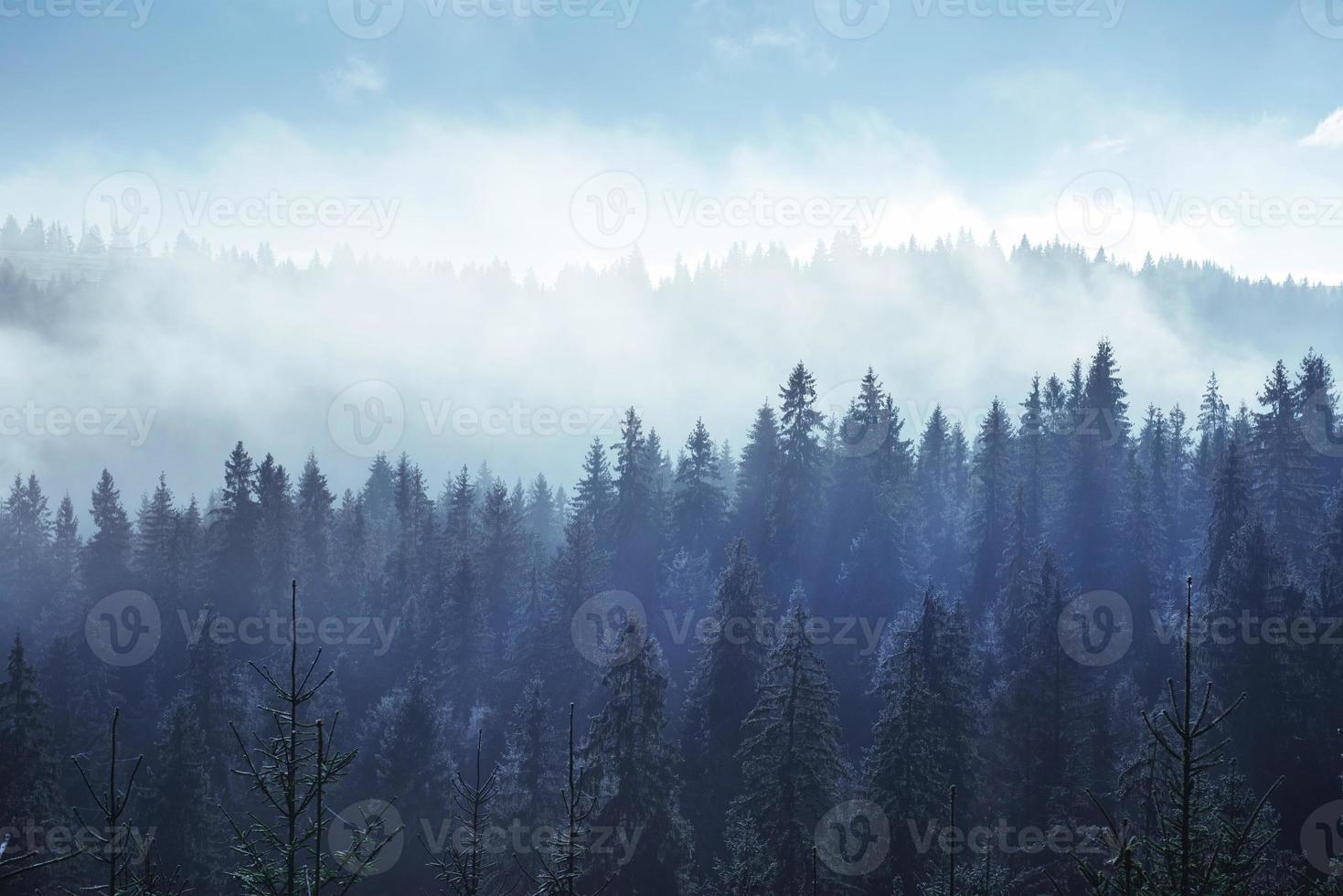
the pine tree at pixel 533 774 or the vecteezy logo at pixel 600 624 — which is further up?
the vecteezy logo at pixel 600 624

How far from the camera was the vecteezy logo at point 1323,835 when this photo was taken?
89.9 ft

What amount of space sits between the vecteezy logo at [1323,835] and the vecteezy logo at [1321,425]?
29.9m

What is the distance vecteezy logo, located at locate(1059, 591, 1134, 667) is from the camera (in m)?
33.0

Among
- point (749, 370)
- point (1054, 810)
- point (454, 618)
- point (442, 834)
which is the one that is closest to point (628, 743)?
point (442, 834)

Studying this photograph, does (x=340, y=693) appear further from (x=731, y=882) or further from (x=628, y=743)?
(x=731, y=882)

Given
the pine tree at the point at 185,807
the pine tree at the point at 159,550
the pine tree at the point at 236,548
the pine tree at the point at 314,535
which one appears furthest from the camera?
the pine tree at the point at 314,535

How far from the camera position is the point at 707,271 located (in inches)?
7687

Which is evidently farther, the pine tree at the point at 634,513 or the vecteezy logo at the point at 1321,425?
the pine tree at the point at 634,513

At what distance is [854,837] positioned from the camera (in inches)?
1082

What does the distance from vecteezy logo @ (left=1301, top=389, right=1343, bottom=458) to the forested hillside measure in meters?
0.28

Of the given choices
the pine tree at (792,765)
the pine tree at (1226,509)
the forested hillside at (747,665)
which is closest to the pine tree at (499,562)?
the forested hillside at (747,665)

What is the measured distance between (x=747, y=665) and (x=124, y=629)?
45.0m

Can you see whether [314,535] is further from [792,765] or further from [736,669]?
[792,765]

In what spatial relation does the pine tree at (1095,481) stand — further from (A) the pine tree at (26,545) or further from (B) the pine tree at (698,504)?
(A) the pine tree at (26,545)
